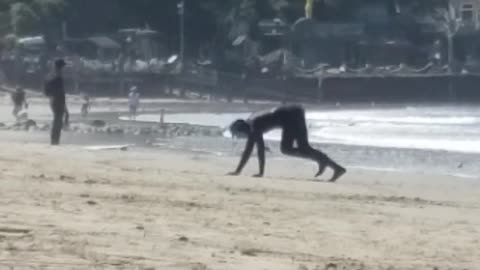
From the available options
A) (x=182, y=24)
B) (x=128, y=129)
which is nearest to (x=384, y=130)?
(x=128, y=129)

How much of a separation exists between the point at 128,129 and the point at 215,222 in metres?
22.1

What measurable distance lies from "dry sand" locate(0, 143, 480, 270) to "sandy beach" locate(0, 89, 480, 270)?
0.01 meters

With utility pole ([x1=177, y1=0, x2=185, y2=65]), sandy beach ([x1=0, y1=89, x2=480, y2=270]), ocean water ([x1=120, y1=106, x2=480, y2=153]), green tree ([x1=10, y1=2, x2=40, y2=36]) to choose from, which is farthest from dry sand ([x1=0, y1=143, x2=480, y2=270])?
utility pole ([x1=177, y1=0, x2=185, y2=65])

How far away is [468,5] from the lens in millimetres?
89750

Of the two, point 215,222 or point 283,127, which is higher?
point 283,127

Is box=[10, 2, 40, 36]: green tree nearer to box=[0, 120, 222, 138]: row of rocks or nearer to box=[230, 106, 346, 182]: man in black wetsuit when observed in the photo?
box=[0, 120, 222, 138]: row of rocks

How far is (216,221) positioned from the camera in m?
9.97

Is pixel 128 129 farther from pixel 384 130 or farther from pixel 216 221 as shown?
pixel 216 221

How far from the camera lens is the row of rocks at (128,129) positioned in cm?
3003

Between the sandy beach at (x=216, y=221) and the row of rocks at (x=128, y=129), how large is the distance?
1326cm

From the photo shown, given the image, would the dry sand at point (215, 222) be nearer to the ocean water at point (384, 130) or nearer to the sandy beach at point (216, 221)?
the sandy beach at point (216, 221)

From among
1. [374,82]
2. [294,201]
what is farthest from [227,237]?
[374,82]

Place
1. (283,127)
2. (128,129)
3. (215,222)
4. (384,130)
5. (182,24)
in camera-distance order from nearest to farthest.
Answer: (215,222)
(283,127)
(128,129)
(384,130)
(182,24)

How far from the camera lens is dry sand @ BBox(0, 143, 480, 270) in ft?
26.3
